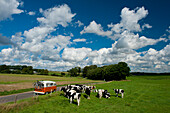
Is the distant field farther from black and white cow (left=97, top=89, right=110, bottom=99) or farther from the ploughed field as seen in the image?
black and white cow (left=97, top=89, right=110, bottom=99)

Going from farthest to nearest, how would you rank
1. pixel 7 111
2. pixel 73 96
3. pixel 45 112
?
pixel 73 96, pixel 45 112, pixel 7 111

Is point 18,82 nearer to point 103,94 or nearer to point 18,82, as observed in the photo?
point 18,82

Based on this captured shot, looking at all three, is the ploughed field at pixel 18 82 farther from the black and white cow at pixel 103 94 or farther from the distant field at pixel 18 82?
the black and white cow at pixel 103 94

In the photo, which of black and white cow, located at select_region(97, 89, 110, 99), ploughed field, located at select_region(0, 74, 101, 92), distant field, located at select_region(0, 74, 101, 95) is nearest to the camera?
black and white cow, located at select_region(97, 89, 110, 99)

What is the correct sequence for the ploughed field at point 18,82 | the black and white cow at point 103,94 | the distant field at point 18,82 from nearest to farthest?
1. the black and white cow at point 103,94
2. the ploughed field at point 18,82
3. the distant field at point 18,82

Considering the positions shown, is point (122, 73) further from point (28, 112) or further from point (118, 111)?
point (28, 112)

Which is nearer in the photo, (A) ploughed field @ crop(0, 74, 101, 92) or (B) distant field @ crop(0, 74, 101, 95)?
(A) ploughed field @ crop(0, 74, 101, 92)

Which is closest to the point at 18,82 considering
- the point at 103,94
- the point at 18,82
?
the point at 18,82

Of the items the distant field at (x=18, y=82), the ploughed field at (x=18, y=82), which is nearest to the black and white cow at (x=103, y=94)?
the ploughed field at (x=18, y=82)

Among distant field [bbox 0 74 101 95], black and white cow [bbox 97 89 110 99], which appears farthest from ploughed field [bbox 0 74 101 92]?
black and white cow [bbox 97 89 110 99]

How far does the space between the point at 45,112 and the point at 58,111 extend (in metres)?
1.36

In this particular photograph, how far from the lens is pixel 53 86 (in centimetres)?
2541

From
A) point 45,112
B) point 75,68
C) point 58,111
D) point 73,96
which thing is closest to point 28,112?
point 45,112

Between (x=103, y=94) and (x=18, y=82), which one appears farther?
(x=18, y=82)
